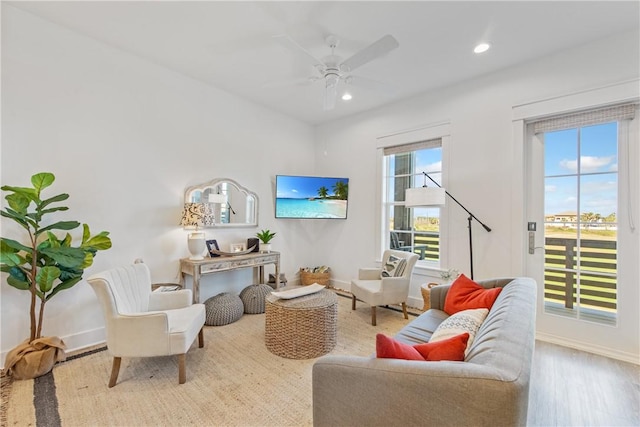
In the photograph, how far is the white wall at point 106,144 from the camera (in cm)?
232

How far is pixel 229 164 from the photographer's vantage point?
3.85 meters

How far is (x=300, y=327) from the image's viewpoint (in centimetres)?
242

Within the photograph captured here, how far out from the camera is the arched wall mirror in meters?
3.48

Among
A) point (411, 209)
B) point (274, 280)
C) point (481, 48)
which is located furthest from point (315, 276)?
point (481, 48)

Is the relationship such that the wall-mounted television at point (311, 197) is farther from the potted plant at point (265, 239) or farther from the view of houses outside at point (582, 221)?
the view of houses outside at point (582, 221)

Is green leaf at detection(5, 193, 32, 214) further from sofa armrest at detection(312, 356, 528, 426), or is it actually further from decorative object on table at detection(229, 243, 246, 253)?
sofa armrest at detection(312, 356, 528, 426)

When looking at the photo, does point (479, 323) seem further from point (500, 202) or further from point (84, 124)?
point (84, 124)

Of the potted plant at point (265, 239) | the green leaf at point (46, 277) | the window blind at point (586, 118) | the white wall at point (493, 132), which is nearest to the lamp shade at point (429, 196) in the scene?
the white wall at point (493, 132)

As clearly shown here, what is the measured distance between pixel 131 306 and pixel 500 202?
3.69m

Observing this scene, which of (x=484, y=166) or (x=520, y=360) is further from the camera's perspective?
(x=484, y=166)

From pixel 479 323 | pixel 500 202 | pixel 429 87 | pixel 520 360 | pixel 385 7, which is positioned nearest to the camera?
pixel 520 360

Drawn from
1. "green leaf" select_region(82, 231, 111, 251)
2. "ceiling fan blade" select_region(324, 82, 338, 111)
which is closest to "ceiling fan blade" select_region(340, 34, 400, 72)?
"ceiling fan blade" select_region(324, 82, 338, 111)

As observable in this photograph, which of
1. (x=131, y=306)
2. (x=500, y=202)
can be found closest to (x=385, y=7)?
(x=500, y=202)

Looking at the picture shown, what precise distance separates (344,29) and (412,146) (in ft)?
6.31
